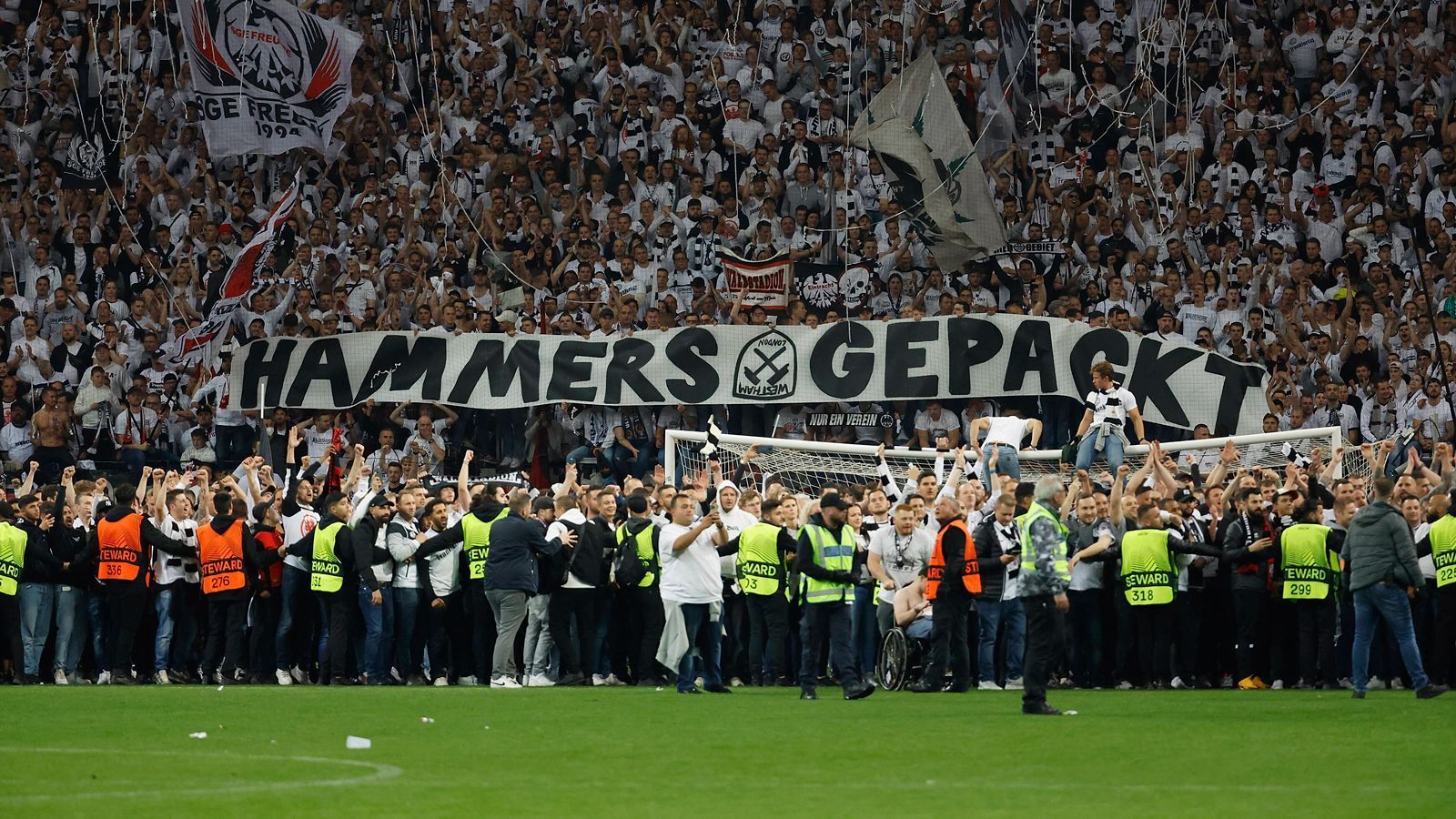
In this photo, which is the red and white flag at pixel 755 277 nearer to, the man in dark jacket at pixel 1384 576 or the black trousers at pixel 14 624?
the black trousers at pixel 14 624

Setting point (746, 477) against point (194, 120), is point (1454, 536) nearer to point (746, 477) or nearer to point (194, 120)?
point (746, 477)

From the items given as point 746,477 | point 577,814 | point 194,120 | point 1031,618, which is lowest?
point 577,814

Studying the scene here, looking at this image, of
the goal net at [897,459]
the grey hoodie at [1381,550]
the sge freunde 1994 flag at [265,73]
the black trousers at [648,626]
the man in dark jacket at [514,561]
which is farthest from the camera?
the sge freunde 1994 flag at [265,73]

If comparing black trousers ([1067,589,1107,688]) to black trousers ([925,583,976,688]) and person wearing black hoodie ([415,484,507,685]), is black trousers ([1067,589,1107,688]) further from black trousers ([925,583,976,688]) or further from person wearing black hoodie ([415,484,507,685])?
person wearing black hoodie ([415,484,507,685])

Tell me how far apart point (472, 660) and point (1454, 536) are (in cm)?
908

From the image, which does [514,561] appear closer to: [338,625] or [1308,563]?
[338,625]

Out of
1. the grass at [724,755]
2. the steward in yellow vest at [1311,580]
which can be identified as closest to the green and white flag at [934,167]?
the steward in yellow vest at [1311,580]

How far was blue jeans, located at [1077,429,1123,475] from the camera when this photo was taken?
21.3 meters

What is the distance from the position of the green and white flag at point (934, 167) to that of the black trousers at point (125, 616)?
37.0 feet

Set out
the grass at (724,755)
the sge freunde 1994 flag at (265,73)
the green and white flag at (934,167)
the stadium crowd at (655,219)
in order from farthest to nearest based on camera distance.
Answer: the sge freunde 1994 flag at (265,73)
the green and white flag at (934,167)
the stadium crowd at (655,219)
the grass at (724,755)

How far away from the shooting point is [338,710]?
49.6 feet

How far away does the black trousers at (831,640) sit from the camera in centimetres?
1591

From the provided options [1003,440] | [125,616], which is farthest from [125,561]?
[1003,440]

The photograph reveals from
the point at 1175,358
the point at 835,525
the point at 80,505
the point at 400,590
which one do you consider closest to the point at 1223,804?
the point at 835,525
